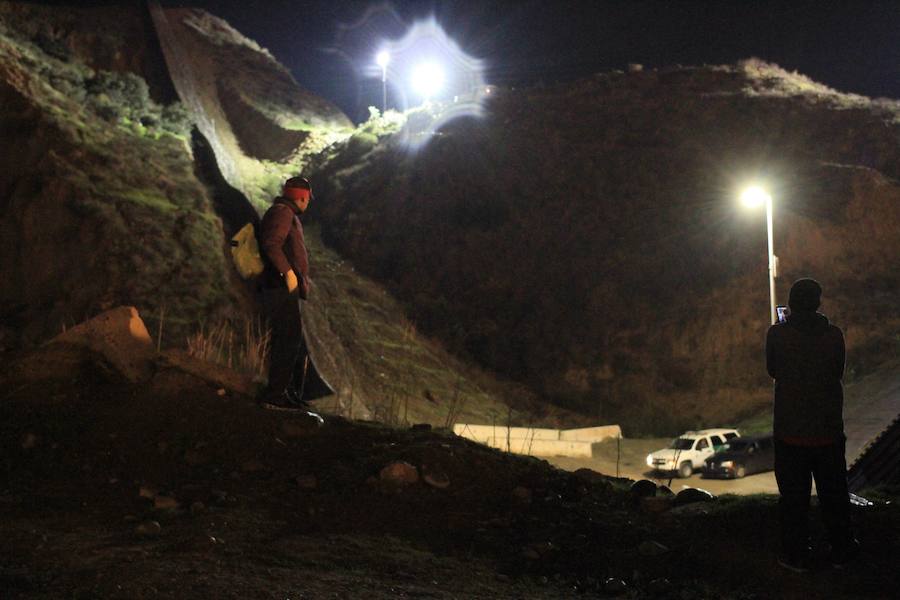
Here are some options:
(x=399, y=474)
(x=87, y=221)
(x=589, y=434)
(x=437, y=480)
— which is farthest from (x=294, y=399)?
(x=589, y=434)

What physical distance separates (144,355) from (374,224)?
23707 mm

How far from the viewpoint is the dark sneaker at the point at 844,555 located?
15.6ft

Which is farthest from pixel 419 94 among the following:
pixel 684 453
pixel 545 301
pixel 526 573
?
pixel 526 573

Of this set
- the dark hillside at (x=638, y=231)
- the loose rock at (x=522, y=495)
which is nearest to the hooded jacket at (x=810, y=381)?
the loose rock at (x=522, y=495)

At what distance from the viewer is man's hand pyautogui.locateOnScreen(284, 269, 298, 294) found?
22.3ft

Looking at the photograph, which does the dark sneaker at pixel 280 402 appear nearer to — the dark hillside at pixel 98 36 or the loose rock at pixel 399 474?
the loose rock at pixel 399 474

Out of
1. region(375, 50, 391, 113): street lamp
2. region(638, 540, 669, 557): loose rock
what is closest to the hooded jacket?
region(638, 540, 669, 557): loose rock

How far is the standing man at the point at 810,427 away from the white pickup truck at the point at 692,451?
14047mm

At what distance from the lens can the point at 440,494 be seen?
5543 mm

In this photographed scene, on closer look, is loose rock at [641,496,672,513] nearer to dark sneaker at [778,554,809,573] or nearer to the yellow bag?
dark sneaker at [778,554,809,573]

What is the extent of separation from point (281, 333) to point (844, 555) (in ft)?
14.9

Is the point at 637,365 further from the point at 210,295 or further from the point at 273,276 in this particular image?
the point at 273,276

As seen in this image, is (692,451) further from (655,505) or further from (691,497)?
(655,505)

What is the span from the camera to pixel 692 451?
19.3m
